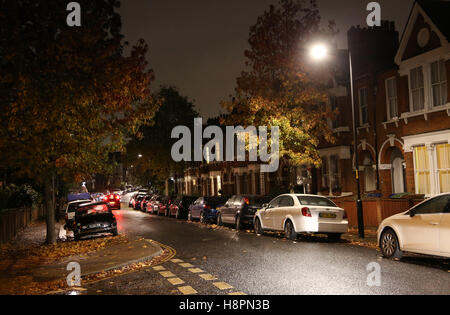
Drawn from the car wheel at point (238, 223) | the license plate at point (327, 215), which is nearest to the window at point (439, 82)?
the license plate at point (327, 215)

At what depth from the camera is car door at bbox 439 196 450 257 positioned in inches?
373

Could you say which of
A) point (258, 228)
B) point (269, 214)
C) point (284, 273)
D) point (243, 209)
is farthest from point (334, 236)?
point (284, 273)

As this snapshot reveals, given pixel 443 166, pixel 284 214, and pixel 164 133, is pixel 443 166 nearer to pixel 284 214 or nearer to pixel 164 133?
pixel 284 214

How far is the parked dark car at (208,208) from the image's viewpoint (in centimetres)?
2450

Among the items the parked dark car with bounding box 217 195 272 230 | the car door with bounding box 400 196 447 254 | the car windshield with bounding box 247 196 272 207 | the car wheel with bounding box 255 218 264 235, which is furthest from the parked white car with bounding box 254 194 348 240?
the car door with bounding box 400 196 447 254

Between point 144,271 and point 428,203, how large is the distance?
6516 mm

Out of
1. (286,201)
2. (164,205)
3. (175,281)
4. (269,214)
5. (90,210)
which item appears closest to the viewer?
(175,281)

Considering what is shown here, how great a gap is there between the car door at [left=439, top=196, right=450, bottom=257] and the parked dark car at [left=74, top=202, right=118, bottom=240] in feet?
41.2

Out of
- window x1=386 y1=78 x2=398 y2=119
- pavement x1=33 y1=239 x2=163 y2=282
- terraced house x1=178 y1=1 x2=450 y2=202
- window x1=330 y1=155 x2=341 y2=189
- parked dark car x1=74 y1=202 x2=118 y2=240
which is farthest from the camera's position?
window x1=330 y1=155 x2=341 y2=189

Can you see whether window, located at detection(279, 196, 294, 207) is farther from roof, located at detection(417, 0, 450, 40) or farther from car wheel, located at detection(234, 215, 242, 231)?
roof, located at detection(417, 0, 450, 40)

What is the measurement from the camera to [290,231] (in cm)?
1553

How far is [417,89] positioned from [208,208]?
11.8m
